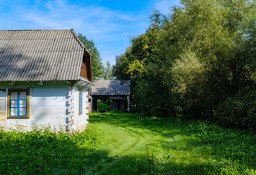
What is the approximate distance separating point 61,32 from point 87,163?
13.4 m

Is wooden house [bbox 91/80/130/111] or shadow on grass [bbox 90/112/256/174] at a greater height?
wooden house [bbox 91/80/130/111]

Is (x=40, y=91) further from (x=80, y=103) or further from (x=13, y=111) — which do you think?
(x=80, y=103)

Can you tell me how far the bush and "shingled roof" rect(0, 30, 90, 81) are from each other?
424 inches

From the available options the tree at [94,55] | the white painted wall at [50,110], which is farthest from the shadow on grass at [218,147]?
the tree at [94,55]

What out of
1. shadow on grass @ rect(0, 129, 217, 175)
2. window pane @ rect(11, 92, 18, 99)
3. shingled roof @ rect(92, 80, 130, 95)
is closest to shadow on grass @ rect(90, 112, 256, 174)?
shadow on grass @ rect(0, 129, 217, 175)

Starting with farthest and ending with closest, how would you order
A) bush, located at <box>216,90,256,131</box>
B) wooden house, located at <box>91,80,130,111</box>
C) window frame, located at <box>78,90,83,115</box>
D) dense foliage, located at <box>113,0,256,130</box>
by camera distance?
wooden house, located at <box>91,80,130,111</box>
dense foliage, located at <box>113,0,256,130</box>
window frame, located at <box>78,90,83,115</box>
bush, located at <box>216,90,256,131</box>

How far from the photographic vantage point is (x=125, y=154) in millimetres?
14258

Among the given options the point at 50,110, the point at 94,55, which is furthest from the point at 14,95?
the point at 94,55

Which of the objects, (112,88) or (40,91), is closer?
(40,91)

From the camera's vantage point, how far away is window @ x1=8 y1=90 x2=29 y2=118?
20.0 metres

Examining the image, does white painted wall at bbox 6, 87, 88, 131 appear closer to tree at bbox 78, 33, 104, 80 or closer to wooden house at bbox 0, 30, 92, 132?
wooden house at bbox 0, 30, 92, 132

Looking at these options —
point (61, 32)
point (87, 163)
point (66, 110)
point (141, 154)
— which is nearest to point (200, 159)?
point (141, 154)

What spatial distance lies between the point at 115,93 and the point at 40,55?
124 ft

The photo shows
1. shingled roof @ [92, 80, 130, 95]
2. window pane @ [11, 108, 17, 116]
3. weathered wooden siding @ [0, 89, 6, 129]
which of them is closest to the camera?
weathered wooden siding @ [0, 89, 6, 129]
